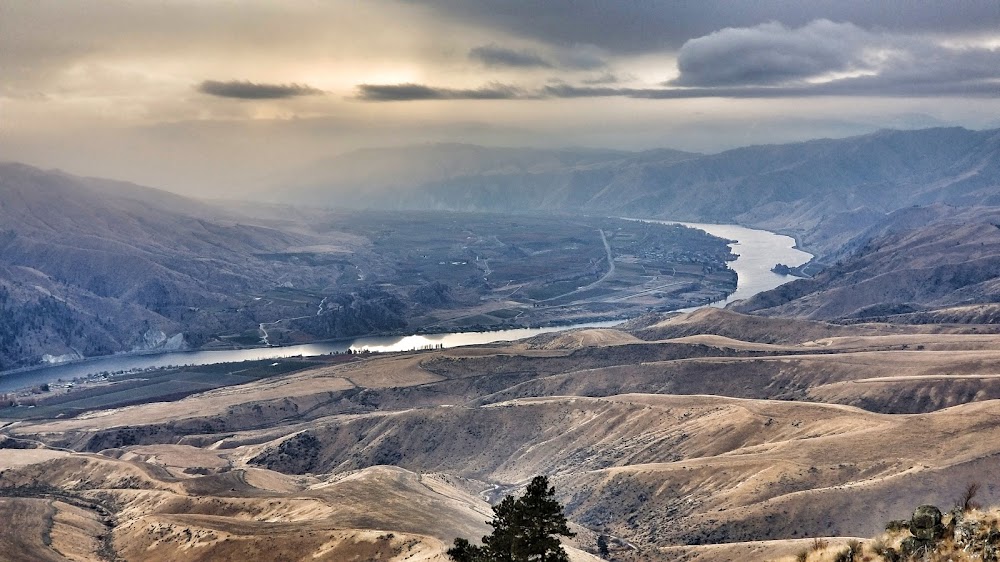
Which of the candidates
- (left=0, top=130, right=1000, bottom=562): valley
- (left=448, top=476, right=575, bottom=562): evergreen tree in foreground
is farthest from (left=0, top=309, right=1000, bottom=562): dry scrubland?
(left=448, top=476, right=575, bottom=562): evergreen tree in foreground

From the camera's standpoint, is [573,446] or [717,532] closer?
[717,532]

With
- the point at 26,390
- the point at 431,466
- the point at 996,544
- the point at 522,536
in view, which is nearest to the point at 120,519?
the point at 431,466

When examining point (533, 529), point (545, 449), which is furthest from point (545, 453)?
point (533, 529)

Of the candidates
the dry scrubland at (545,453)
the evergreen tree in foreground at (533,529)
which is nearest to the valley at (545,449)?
the dry scrubland at (545,453)

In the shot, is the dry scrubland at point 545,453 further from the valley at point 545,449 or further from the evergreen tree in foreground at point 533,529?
the evergreen tree in foreground at point 533,529

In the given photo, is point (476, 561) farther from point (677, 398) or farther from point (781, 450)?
point (677, 398)

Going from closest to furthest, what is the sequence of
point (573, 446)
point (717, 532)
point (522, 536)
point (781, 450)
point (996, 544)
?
point (996, 544) < point (522, 536) < point (717, 532) < point (781, 450) < point (573, 446)

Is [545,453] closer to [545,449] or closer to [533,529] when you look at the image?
[545,449]

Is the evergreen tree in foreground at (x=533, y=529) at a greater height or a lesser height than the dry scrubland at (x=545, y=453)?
greater
